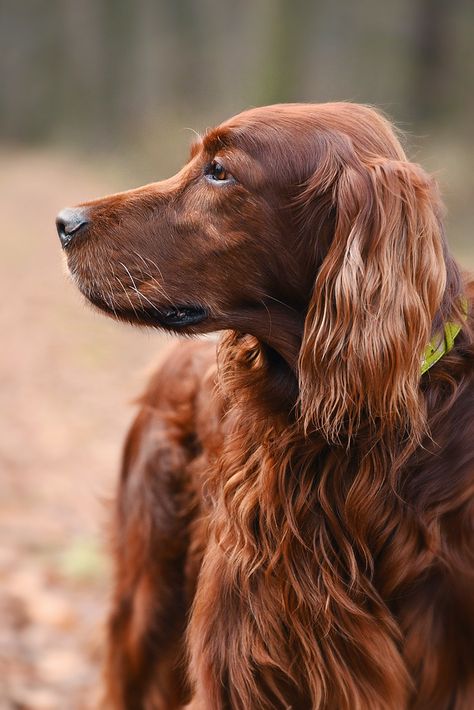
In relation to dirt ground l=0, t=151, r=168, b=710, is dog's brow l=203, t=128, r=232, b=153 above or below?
above

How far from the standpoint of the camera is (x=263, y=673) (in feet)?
8.18

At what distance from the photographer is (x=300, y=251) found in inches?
97.7

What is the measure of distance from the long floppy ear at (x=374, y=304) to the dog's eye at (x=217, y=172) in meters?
0.31

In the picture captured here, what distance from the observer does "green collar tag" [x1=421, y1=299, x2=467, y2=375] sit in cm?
235

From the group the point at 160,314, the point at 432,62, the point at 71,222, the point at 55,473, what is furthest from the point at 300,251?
the point at 432,62

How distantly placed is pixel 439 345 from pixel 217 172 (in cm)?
74

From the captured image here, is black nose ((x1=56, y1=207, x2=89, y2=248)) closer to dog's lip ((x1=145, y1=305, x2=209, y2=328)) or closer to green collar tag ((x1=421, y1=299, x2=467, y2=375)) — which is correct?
dog's lip ((x1=145, y1=305, x2=209, y2=328))

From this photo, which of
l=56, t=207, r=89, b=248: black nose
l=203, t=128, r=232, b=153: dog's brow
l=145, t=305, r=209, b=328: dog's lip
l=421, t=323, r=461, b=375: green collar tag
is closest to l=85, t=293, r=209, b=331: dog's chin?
l=145, t=305, r=209, b=328: dog's lip

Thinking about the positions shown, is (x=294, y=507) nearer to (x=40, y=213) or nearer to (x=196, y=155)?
(x=196, y=155)

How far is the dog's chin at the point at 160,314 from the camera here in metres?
2.54

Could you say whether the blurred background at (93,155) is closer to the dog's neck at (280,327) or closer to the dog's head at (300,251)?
the dog's head at (300,251)

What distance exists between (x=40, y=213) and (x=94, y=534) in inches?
480

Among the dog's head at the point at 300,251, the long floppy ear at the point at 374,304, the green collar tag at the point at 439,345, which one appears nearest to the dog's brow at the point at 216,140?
the dog's head at the point at 300,251

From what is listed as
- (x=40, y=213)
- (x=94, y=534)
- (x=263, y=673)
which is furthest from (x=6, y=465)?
(x=40, y=213)
